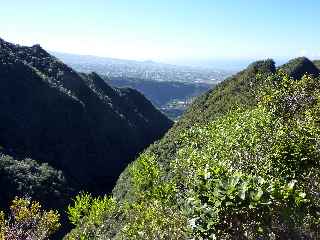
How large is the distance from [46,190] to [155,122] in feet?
281

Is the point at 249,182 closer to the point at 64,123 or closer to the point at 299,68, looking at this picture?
the point at 299,68

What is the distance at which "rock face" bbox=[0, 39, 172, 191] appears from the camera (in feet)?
374

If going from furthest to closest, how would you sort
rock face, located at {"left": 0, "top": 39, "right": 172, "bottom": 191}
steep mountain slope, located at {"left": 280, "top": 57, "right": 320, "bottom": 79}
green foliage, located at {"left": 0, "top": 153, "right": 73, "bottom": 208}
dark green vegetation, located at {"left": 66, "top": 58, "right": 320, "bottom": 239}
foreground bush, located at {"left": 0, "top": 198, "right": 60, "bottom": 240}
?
rock face, located at {"left": 0, "top": 39, "right": 172, "bottom": 191}
steep mountain slope, located at {"left": 280, "top": 57, "right": 320, "bottom": 79}
green foliage, located at {"left": 0, "top": 153, "right": 73, "bottom": 208}
foreground bush, located at {"left": 0, "top": 198, "right": 60, "bottom": 240}
dark green vegetation, located at {"left": 66, "top": 58, "right": 320, "bottom": 239}

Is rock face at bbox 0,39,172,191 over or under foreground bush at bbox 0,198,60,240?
under

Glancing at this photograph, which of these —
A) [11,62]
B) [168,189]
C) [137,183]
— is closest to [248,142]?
[168,189]

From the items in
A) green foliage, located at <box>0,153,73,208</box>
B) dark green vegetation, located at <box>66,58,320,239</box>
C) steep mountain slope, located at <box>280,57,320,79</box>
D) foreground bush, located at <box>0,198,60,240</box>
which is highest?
steep mountain slope, located at <box>280,57,320,79</box>

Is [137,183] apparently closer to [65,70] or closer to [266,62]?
[266,62]

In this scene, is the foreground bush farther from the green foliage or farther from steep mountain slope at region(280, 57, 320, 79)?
steep mountain slope at region(280, 57, 320, 79)

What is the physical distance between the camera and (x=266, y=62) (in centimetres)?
9006

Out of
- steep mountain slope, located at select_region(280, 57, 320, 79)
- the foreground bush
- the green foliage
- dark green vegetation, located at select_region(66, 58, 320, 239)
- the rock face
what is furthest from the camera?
the rock face

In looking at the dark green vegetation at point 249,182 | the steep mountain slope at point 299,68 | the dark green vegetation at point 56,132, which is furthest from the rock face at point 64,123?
the dark green vegetation at point 249,182

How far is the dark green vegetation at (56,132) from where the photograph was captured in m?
92.9

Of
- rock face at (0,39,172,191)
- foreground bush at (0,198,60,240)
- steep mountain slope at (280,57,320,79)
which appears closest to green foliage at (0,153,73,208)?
rock face at (0,39,172,191)

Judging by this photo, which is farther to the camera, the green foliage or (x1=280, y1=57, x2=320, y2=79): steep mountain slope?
(x1=280, y1=57, x2=320, y2=79): steep mountain slope
